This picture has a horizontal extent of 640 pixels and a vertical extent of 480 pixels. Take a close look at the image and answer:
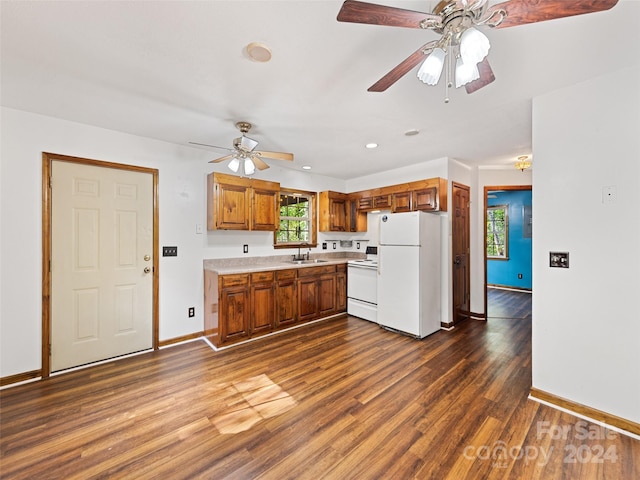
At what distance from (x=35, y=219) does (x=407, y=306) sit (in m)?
4.18

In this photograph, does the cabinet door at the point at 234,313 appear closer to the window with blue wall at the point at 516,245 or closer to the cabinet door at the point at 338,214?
the cabinet door at the point at 338,214

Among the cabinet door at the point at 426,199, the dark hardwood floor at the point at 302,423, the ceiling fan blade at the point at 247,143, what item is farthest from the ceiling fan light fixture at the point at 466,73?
→ the cabinet door at the point at 426,199

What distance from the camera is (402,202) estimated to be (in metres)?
4.16

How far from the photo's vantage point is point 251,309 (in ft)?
11.2

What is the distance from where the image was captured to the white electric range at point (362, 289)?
4.12 metres

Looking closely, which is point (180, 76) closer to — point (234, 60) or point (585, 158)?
point (234, 60)

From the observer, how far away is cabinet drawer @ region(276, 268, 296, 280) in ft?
12.0

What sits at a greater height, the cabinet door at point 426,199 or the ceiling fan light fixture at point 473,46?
the ceiling fan light fixture at point 473,46

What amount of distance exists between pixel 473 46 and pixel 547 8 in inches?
10.0

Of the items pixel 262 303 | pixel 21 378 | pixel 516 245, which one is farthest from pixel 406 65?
pixel 516 245

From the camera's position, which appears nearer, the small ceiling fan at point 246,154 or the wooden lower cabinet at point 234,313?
the small ceiling fan at point 246,154

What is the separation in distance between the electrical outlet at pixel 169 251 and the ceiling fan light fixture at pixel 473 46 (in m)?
3.39

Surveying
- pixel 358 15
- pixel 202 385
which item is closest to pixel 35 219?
pixel 202 385

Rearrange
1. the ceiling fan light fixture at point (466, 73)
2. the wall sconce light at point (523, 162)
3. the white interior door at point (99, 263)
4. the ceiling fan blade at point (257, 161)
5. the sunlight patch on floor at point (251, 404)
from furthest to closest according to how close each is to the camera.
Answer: the wall sconce light at point (523, 162) < the ceiling fan blade at point (257, 161) < the white interior door at point (99, 263) < the sunlight patch on floor at point (251, 404) < the ceiling fan light fixture at point (466, 73)
